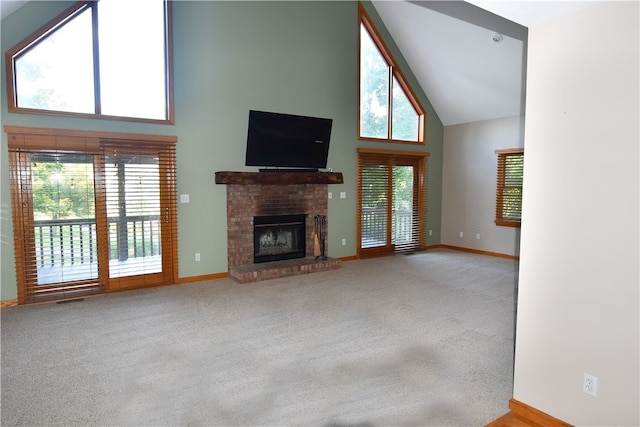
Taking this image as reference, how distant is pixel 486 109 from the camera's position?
23.3 feet

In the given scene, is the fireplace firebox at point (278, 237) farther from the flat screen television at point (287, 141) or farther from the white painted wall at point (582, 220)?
the white painted wall at point (582, 220)

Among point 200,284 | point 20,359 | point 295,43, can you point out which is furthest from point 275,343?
point 295,43

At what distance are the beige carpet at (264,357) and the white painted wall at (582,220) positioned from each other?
0.50 metres

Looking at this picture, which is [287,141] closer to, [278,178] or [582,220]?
[278,178]

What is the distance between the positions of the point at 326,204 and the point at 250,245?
1461 millimetres

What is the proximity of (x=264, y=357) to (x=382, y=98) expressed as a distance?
548 centimetres

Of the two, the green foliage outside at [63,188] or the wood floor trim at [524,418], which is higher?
the green foliage outside at [63,188]

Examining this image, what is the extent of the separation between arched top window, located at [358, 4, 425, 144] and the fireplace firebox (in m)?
1.98

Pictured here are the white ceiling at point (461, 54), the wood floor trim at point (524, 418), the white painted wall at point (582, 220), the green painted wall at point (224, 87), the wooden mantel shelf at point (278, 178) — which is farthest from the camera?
the white ceiling at point (461, 54)

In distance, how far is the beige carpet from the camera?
2.32 meters

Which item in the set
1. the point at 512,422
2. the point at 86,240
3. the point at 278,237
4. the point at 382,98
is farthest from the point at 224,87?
the point at 512,422

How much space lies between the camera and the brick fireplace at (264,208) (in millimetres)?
5379

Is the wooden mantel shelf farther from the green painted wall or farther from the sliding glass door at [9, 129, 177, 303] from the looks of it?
the sliding glass door at [9, 129, 177, 303]

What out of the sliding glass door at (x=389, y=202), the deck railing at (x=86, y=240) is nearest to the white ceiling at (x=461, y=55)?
the sliding glass door at (x=389, y=202)
